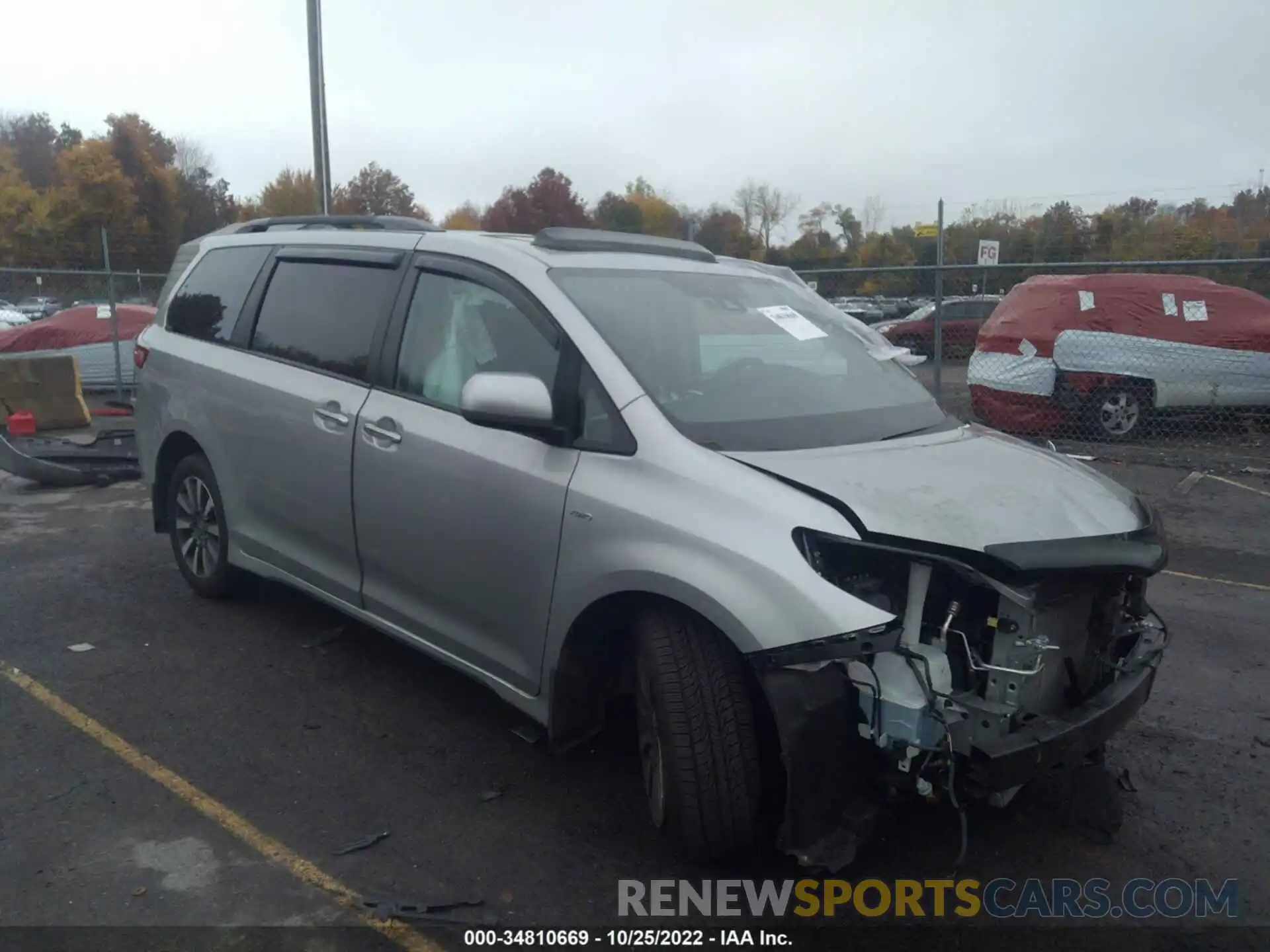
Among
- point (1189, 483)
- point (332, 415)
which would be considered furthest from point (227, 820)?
point (1189, 483)

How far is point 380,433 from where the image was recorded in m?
4.12

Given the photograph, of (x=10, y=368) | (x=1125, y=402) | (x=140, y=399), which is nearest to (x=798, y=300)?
(x=140, y=399)

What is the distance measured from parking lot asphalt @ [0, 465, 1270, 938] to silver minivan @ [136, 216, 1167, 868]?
337 millimetres

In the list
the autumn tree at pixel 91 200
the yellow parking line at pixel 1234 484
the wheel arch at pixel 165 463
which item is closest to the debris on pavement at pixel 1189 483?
the yellow parking line at pixel 1234 484

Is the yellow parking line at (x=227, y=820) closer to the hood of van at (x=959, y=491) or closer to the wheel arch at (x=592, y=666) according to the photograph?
the wheel arch at (x=592, y=666)

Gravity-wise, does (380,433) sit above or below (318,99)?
below

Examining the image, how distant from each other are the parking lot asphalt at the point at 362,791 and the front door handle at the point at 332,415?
1164 millimetres

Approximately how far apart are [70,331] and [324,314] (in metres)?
11.9

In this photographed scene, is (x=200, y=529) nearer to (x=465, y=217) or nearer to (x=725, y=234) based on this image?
(x=725, y=234)

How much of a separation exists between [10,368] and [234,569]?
784cm

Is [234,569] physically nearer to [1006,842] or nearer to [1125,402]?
[1006,842]

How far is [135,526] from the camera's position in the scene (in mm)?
7574

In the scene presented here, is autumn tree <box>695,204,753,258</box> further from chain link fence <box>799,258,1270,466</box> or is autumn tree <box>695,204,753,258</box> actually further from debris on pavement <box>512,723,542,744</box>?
debris on pavement <box>512,723,542,744</box>

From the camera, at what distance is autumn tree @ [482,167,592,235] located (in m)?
38.4
